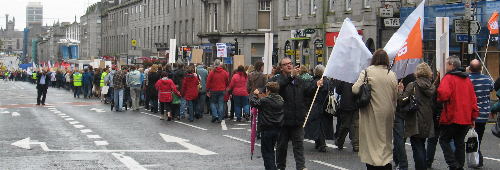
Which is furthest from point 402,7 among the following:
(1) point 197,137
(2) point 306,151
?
(2) point 306,151

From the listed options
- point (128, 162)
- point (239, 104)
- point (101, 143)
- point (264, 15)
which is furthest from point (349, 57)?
point (264, 15)

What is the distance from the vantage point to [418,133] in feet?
40.0

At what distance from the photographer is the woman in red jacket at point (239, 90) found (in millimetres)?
23969

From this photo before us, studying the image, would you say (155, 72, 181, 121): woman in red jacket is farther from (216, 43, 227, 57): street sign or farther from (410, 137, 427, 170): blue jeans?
(216, 43, 227, 57): street sign

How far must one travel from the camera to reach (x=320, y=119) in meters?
16.4

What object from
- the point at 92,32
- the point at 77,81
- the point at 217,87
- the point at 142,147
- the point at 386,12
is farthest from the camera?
the point at 92,32

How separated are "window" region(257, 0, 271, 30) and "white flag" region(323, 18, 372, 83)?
46.4 m

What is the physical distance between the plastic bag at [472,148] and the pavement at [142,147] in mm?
364

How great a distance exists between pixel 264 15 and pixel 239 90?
34.1 metres

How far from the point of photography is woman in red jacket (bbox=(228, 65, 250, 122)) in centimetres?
2397

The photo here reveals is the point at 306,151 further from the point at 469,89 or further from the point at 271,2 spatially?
the point at 271,2

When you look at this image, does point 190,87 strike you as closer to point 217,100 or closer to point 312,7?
point 217,100

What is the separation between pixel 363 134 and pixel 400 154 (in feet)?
7.45

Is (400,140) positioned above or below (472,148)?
above
